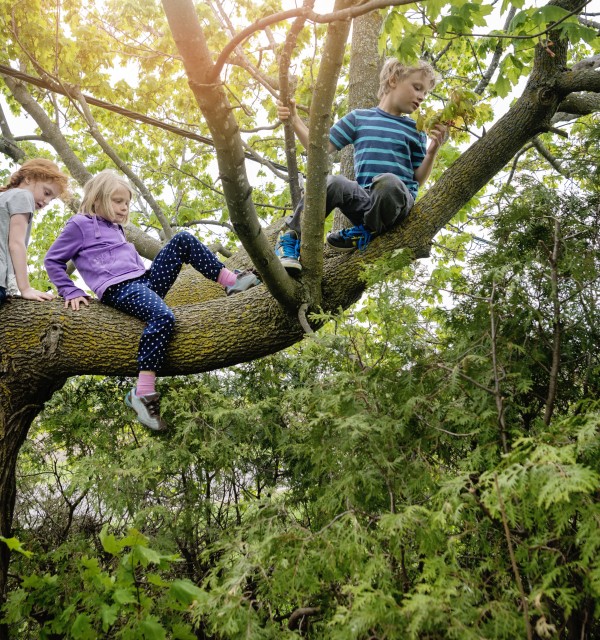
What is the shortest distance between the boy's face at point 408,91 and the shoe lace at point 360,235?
2.73ft

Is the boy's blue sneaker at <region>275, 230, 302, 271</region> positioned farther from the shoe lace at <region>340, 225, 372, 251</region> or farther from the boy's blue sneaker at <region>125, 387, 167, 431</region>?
the boy's blue sneaker at <region>125, 387, 167, 431</region>

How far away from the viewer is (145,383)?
122 inches

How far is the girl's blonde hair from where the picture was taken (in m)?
3.41

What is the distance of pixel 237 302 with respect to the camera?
324 cm

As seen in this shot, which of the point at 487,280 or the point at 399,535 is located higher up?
the point at 487,280

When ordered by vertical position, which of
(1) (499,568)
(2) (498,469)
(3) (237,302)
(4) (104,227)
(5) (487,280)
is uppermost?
(4) (104,227)

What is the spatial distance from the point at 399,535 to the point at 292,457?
170cm

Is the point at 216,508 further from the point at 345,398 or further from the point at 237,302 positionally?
the point at 345,398

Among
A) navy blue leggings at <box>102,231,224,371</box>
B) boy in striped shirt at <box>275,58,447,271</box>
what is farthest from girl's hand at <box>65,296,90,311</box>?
boy in striped shirt at <box>275,58,447,271</box>

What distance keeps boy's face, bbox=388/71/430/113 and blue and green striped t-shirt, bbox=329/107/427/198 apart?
73 millimetres

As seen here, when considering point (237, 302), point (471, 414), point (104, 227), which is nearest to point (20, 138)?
point (104, 227)

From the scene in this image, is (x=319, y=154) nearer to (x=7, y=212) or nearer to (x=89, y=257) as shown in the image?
(x=89, y=257)

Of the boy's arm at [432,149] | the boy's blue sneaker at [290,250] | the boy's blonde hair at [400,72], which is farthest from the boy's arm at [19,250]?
the boy's arm at [432,149]

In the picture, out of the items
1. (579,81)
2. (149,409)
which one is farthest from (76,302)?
(579,81)
